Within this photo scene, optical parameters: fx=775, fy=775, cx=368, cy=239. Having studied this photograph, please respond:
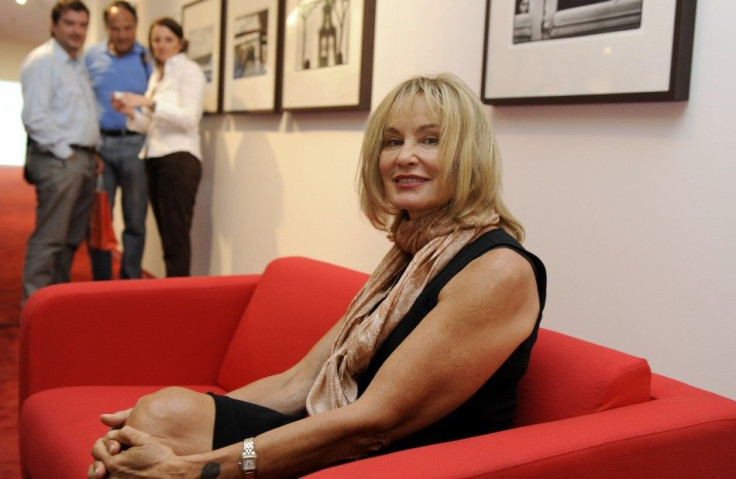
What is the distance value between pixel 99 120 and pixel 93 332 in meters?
2.98

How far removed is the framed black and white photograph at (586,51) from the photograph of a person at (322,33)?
1057 millimetres

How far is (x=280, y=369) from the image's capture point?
2.35m

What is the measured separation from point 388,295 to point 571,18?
1.09 metres

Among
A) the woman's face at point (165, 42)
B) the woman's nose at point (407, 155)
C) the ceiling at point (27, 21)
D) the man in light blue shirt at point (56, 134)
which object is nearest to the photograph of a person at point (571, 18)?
the woman's nose at point (407, 155)

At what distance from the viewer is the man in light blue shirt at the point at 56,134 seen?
4.57 metres

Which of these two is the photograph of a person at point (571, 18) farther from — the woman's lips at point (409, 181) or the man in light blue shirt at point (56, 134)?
the man in light blue shirt at point (56, 134)

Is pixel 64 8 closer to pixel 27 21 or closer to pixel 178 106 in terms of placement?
pixel 178 106

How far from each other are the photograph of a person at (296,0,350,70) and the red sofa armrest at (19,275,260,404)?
4.39 feet

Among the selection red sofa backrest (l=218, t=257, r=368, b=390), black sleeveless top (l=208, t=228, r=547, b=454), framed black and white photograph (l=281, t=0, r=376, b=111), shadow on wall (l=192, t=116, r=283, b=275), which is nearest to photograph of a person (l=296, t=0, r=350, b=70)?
framed black and white photograph (l=281, t=0, r=376, b=111)

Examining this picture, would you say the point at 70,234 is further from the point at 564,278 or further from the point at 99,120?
the point at 564,278

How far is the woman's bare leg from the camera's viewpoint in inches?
59.7

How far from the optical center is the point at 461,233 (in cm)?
161

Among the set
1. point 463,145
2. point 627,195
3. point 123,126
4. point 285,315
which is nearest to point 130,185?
point 123,126

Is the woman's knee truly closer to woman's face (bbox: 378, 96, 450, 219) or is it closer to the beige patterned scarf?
the beige patterned scarf
